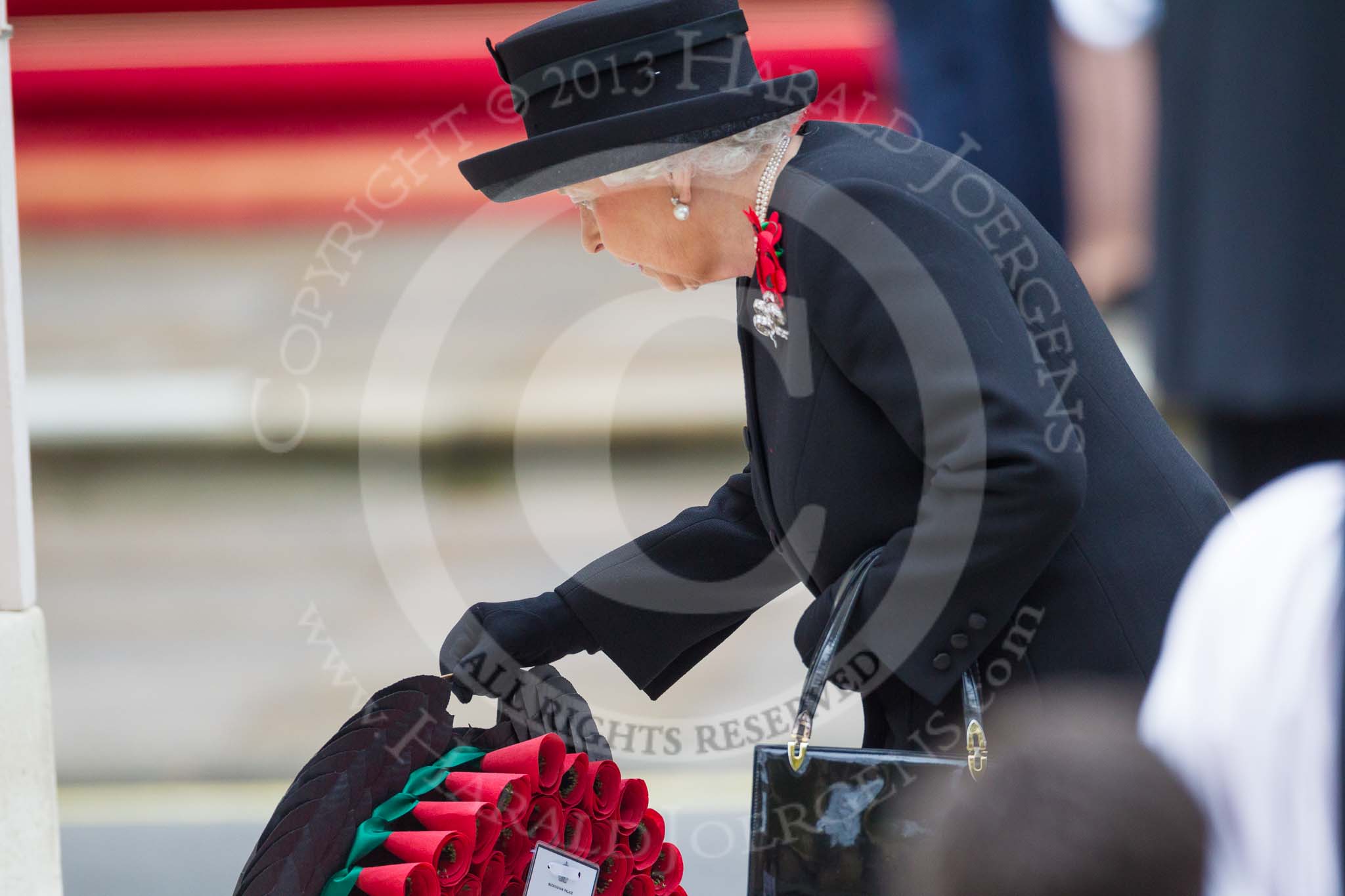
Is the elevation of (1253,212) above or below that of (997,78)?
below

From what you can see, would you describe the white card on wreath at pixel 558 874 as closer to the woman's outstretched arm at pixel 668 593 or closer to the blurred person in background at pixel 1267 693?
the woman's outstretched arm at pixel 668 593

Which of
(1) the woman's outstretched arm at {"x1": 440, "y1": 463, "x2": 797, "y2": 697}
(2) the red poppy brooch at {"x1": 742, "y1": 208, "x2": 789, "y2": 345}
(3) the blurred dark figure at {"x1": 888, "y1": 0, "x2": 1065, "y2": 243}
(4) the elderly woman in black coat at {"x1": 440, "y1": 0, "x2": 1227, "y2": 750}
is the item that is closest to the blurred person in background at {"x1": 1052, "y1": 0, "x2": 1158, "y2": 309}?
(3) the blurred dark figure at {"x1": 888, "y1": 0, "x2": 1065, "y2": 243}

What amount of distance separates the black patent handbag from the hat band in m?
0.59

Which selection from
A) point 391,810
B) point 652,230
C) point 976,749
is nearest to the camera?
point 976,749

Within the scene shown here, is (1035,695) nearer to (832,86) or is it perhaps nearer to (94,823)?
(94,823)

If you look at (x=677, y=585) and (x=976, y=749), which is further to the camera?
(x=677, y=585)

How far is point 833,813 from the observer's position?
119 cm

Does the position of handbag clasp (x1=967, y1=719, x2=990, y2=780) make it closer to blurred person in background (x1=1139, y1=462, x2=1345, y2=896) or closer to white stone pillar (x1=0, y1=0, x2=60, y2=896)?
blurred person in background (x1=1139, y1=462, x2=1345, y2=896)

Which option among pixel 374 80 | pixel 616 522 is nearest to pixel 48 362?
pixel 374 80

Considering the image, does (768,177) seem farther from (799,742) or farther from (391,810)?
(391,810)

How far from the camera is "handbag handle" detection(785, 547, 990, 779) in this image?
3.80 feet

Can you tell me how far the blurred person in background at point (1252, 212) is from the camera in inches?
22.5

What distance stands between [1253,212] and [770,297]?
0.71 m

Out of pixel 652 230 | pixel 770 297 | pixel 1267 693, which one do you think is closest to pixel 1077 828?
pixel 1267 693
